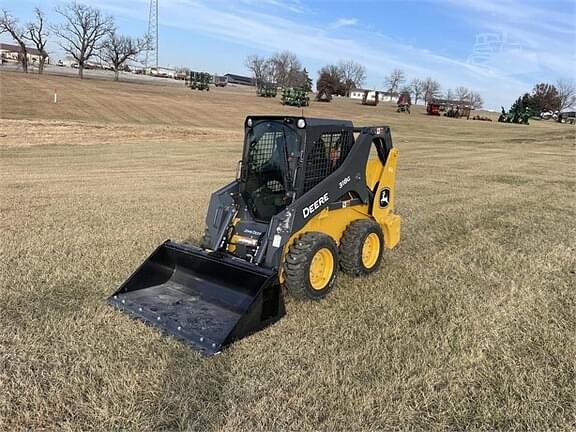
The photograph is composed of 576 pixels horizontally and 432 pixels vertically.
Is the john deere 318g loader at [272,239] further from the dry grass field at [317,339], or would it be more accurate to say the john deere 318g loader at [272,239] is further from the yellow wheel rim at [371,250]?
Answer: the dry grass field at [317,339]

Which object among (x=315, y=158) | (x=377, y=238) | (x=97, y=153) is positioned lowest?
(x=97, y=153)

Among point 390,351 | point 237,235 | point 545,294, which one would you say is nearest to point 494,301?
point 545,294

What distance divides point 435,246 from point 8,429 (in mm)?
5733

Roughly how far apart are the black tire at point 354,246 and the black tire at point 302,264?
0.58m

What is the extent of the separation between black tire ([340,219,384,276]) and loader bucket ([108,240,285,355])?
1222mm

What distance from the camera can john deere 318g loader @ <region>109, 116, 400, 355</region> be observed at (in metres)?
4.36

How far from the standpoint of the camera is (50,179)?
1199cm

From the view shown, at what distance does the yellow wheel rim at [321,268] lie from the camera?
4816 millimetres

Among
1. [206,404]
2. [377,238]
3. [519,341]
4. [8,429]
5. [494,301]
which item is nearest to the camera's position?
[8,429]

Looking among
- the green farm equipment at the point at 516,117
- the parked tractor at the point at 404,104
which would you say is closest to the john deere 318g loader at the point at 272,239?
the parked tractor at the point at 404,104

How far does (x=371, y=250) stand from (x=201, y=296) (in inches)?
82.6

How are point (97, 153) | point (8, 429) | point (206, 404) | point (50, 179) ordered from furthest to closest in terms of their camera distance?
1. point (97, 153)
2. point (50, 179)
3. point (206, 404)
4. point (8, 429)

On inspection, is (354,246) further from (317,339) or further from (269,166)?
(317,339)

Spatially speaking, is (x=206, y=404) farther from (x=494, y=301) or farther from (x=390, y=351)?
(x=494, y=301)
